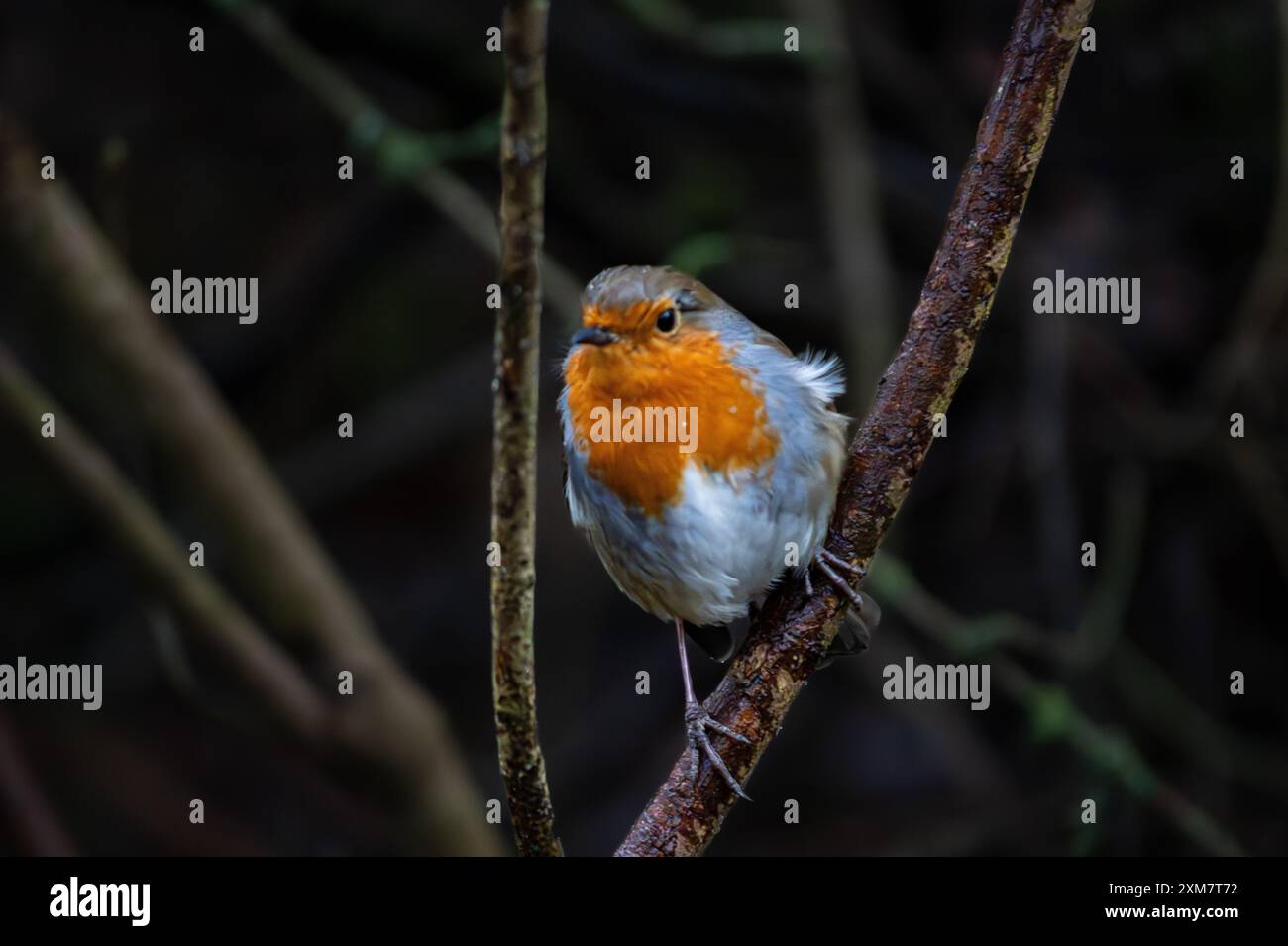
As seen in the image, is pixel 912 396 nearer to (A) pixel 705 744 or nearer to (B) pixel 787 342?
(A) pixel 705 744

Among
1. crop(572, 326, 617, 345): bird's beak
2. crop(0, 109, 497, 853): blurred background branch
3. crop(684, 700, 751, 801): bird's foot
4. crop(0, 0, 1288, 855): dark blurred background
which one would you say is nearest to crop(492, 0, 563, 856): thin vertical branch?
crop(684, 700, 751, 801): bird's foot

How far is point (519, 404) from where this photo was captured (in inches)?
64.6

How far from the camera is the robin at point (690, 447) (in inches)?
98.7

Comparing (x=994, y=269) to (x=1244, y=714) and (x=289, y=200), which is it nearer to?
(x=1244, y=714)

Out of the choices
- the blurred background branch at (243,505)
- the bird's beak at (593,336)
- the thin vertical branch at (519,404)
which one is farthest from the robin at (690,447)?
the blurred background branch at (243,505)

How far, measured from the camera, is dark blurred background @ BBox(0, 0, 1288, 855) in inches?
195

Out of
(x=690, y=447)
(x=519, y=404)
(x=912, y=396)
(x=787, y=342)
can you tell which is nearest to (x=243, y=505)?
(x=787, y=342)

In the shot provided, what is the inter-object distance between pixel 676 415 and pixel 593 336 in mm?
251

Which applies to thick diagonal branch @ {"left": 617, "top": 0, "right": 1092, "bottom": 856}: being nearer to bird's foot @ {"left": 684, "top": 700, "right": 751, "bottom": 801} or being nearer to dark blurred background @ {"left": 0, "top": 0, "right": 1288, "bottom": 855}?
bird's foot @ {"left": 684, "top": 700, "right": 751, "bottom": 801}

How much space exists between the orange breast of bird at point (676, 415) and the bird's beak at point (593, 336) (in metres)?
0.07

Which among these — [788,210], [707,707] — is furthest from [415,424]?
[707,707]

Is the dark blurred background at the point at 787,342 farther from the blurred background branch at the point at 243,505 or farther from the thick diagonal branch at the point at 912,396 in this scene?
the thick diagonal branch at the point at 912,396

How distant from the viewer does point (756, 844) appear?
5977mm

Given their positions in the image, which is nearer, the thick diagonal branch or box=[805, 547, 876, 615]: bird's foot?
the thick diagonal branch
